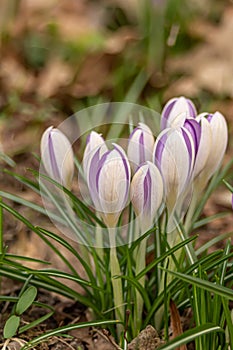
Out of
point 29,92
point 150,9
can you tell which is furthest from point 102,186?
point 150,9

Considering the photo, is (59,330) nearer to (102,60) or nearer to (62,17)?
(102,60)

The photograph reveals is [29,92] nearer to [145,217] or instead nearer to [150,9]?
[150,9]

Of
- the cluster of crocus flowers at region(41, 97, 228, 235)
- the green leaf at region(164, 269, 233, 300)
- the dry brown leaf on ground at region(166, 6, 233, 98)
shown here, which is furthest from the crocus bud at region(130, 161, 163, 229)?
the dry brown leaf on ground at region(166, 6, 233, 98)

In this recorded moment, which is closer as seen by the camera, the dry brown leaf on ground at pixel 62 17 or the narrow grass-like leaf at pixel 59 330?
the narrow grass-like leaf at pixel 59 330

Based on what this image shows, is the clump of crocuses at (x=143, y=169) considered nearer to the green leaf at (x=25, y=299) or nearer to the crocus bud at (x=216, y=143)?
the crocus bud at (x=216, y=143)

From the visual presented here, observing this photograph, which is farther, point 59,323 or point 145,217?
point 59,323

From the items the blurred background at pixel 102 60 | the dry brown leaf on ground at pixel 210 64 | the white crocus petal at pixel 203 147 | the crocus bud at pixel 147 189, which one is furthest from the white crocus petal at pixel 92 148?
the dry brown leaf on ground at pixel 210 64
